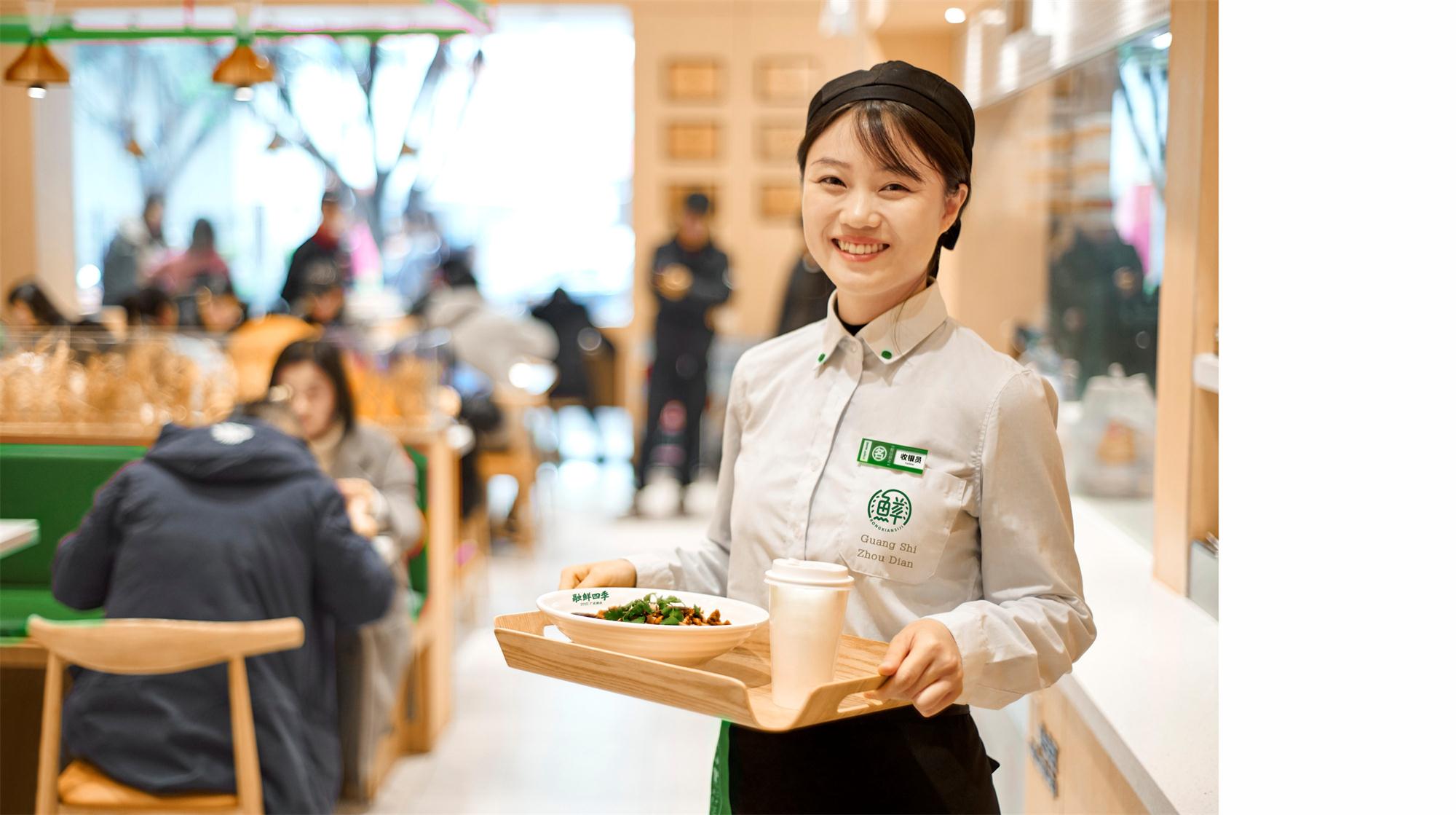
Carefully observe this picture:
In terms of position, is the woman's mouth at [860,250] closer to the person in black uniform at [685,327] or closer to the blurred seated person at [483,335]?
the blurred seated person at [483,335]

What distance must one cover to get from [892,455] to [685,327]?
6.16m

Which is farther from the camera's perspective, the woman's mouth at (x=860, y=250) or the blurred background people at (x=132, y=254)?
the blurred background people at (x=132, y=254)

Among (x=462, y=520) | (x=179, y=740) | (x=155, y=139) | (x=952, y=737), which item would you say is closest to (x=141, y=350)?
(x=179, y=740)

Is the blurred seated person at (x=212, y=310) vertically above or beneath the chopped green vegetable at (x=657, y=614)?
above

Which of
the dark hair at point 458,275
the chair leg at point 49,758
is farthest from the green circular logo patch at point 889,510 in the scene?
the dark hair at point 458,275

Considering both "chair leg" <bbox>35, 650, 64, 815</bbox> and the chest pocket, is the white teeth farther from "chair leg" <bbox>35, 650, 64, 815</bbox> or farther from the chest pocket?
"chair leg" <bbox>35, 650, 64, 815</bbox>

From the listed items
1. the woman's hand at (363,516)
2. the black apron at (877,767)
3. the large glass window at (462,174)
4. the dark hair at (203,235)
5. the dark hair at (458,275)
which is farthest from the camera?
the large glass window at (462,174)

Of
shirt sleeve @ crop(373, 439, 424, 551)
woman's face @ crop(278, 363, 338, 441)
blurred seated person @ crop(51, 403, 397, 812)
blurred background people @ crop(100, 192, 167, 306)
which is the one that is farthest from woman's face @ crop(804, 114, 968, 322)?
blurred background people @ crop(100, 192, 167, 306)

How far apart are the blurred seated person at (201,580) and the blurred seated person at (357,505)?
0.50 m

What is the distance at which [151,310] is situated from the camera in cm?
530

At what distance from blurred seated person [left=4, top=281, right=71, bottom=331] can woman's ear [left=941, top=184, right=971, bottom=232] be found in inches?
88.0

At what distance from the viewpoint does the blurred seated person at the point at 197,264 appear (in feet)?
22.9

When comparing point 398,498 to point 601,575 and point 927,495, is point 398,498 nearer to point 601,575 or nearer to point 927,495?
point 601,575
